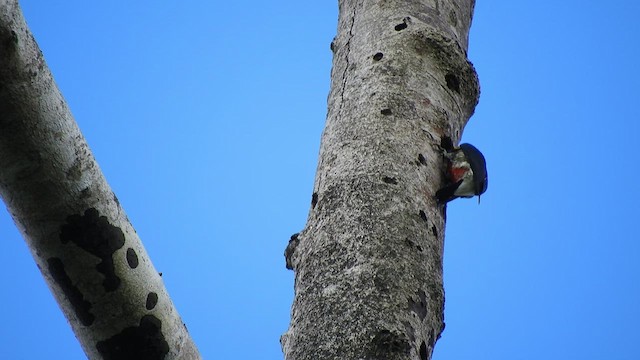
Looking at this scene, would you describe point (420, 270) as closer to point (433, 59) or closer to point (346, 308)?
point (346, 308)

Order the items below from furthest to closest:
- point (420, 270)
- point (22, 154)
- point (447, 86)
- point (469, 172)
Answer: point (469, 172), point (447, 86), point (420, 270), point (22, 154)

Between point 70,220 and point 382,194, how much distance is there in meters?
0.68

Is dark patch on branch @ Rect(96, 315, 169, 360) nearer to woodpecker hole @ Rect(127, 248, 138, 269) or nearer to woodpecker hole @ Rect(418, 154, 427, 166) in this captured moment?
woodpecker hole @ Rect(127, 248, 138, 269)

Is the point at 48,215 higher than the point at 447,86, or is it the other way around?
the point at 447,86

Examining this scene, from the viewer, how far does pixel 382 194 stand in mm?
1506

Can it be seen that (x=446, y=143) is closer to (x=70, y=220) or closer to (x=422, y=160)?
(x=422, y=160)

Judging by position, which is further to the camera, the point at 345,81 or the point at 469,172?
the point at 469,172

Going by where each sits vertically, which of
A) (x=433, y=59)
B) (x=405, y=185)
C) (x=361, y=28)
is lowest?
(x=405, y=185)

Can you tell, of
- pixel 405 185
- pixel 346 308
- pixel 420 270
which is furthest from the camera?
pixel 405 185

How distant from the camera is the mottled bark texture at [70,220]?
1.09 m

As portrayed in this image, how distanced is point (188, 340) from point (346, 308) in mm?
317

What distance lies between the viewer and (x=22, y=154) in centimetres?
110

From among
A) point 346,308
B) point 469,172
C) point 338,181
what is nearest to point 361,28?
point 469,172

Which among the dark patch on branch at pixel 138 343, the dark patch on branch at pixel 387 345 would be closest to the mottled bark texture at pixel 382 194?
the dark patch on branch at pixel 387 345
